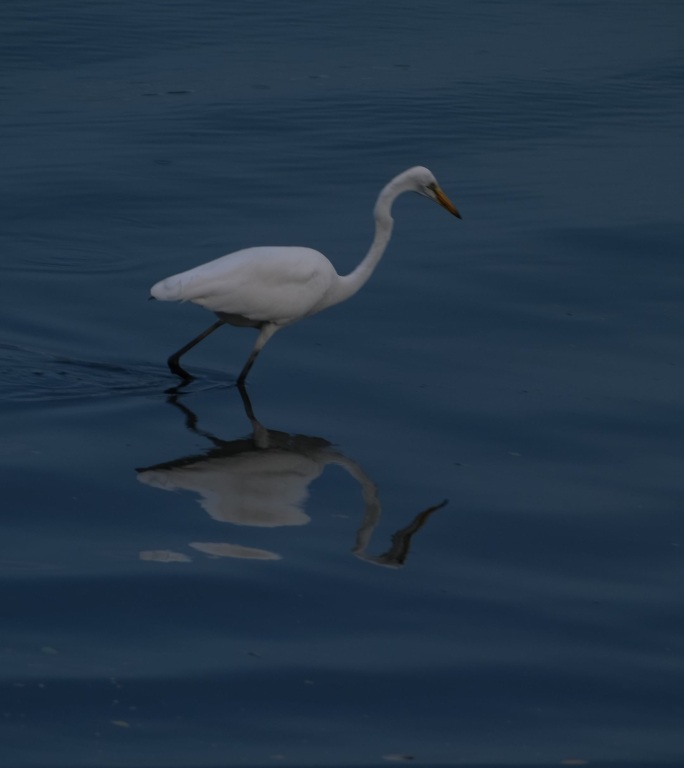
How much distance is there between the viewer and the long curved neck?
32.7 ft

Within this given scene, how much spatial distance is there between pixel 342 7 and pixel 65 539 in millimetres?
18652

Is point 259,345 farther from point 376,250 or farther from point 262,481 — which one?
point 262,481

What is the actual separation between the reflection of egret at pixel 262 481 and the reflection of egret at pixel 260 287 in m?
0.89

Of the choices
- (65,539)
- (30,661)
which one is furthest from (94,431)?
(30,661)

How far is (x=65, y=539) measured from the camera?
6902 millimetres

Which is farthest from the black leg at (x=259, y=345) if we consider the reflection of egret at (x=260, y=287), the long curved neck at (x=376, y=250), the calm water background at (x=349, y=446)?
the long curved neck at (x=376, y=250)

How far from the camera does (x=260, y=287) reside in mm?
9422

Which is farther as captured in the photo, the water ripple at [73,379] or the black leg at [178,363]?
the black leg at [178,363]

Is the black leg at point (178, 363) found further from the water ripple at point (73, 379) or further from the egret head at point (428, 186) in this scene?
the egret head at point (428, 186)

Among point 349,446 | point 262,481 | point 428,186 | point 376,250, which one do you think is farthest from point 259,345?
point 262,481

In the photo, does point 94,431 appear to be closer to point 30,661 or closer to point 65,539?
point 65,539

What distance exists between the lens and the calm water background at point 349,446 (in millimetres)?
5617

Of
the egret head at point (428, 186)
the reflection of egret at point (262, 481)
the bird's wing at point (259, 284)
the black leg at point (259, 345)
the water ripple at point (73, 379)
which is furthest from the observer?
the egret head at point (428, 186)

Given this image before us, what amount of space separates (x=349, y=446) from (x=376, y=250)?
2.19m
